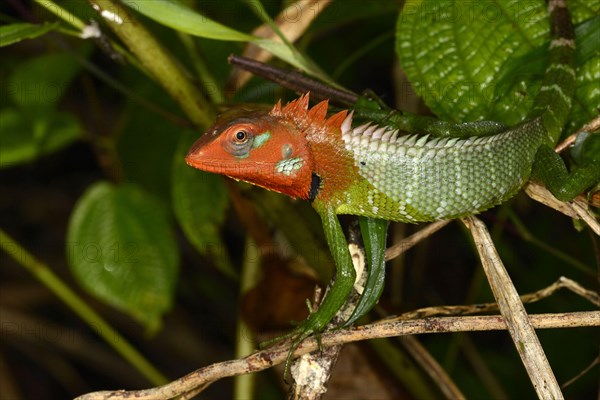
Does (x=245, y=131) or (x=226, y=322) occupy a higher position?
(x=226, y=322)

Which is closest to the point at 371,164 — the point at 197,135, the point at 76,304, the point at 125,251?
the point at 197,135

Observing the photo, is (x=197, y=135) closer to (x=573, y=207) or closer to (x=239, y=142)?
(x=239, y=142)

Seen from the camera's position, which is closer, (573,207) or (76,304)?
(573,207)

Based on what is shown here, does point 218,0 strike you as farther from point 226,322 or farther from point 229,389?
point 229,389

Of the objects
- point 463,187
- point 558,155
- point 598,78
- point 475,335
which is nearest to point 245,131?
point 463,187

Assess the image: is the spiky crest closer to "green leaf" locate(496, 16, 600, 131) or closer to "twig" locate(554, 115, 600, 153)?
"green leaf" locate(496, 16, 600, 131)

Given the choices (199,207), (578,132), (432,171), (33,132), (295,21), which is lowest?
(432,171)

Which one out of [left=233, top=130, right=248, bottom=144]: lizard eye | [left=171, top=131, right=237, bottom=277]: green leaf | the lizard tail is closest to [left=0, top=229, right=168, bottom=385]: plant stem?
[left=171, top=131, right=237, bottom=277]: green leaf
